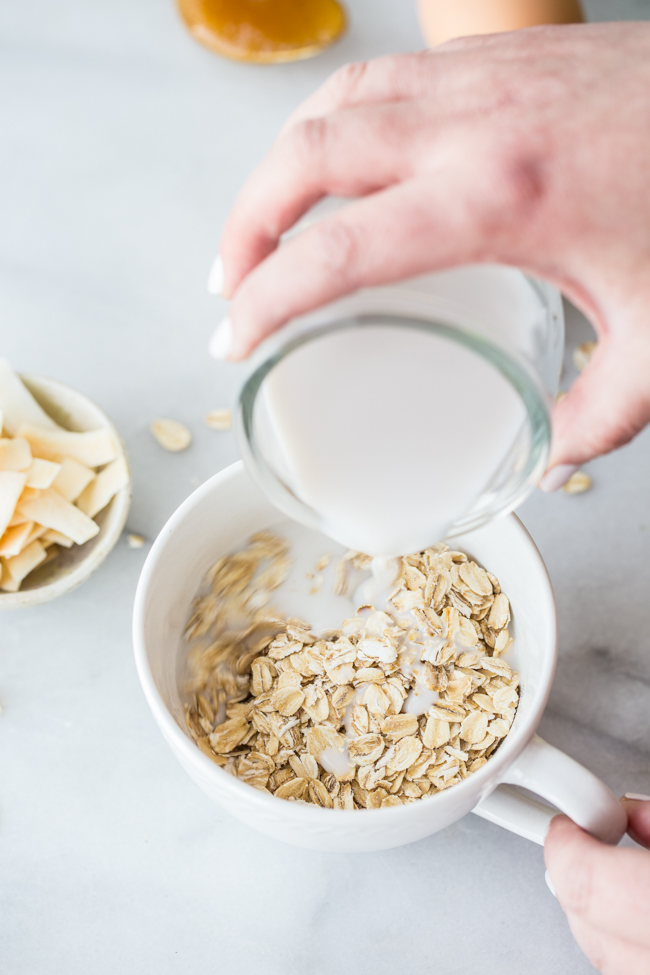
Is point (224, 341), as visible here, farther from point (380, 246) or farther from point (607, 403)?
point (607, 403)

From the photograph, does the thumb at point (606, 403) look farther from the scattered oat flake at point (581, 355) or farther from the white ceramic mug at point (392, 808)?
the scattered oat flake at point (581, 355)

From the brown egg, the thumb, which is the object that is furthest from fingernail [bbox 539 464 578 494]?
the brown egg

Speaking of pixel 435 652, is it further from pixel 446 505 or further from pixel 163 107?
pixel 163 107

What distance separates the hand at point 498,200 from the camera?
38 cm

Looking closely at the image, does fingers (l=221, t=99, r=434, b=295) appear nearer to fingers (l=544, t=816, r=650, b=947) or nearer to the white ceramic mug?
Result: the white ceramic mug

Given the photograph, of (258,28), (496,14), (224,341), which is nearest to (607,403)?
(224,341)

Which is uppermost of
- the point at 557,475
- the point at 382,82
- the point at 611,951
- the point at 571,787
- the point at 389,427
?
the point at 382,82

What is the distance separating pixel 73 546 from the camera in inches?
29.5

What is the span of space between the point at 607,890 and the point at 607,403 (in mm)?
314

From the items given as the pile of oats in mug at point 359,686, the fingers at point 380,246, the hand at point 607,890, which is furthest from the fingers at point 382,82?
the hand at point 607,890

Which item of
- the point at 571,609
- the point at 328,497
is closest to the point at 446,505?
the point at 328,497

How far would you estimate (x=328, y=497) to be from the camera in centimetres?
49

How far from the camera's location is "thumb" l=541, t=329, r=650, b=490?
44 cm

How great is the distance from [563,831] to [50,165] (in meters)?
0.91
